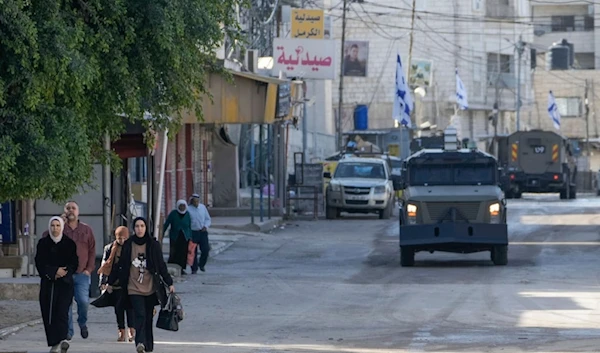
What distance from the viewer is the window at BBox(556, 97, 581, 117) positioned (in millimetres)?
92562

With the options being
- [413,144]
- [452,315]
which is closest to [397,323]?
[452,315]

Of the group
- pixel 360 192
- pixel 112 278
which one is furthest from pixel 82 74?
pixel 360 192

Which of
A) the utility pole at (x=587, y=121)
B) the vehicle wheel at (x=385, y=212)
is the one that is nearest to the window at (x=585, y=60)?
the utility pole at (x=587, y=121)

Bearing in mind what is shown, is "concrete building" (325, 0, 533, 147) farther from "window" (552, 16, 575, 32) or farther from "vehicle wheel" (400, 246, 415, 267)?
"vehicle wheel" (400, 246, 415, 267)

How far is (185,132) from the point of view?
38.8m

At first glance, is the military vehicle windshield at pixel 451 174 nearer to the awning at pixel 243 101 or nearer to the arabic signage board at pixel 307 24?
the awning at pixel 243 101

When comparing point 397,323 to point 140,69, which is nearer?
point 140,69

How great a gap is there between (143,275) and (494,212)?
40.5 feet

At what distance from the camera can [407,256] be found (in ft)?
84.5

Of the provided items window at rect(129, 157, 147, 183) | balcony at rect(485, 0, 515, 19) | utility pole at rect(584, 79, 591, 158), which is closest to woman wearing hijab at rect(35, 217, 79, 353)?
window at rect(129, 157, 147, 183)

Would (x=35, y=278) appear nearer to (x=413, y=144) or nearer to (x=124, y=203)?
(x=124, y=203)

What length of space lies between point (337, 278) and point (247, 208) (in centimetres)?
1814

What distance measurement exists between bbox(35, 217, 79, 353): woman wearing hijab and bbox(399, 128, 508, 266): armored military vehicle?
11616 millimetres

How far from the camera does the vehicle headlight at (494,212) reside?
81.4 ft
